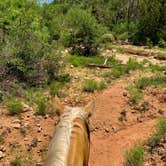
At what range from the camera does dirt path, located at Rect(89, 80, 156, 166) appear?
8730mm

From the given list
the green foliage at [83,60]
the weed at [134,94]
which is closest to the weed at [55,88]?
the weed at [134,94]

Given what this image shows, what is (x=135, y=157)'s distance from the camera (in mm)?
8109

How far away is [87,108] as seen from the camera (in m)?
4.48

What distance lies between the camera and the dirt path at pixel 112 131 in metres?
8.73

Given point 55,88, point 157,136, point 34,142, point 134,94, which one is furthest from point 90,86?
point 157,136

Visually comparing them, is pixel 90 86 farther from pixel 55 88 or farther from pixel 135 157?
pixel 135 157

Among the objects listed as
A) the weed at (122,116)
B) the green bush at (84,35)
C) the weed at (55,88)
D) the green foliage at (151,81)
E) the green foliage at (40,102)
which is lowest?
the weed at (122,116)

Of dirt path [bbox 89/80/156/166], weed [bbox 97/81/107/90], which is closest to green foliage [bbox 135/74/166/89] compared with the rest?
dirt path [bbox 89/80/156/166]

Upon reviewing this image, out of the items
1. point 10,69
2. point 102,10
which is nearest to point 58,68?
point 10,69

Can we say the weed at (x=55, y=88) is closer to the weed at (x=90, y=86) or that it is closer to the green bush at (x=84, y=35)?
the weed at (x=90, y=86)

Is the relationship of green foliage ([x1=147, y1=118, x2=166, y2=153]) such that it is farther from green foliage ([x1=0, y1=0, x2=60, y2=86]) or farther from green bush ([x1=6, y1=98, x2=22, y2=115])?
green foliage ([x1=0, y1=0, x2=60, y2=86])

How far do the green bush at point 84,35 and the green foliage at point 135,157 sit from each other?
8.33 metres

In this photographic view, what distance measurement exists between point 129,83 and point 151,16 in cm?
1258

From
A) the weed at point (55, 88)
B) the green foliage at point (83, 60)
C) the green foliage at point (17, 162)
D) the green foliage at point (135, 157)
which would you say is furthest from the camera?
the green foliage at point (83, 60)
